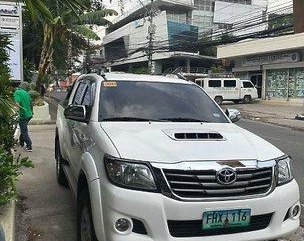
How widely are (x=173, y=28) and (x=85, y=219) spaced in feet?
216

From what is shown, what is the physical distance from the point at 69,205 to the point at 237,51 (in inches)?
1412

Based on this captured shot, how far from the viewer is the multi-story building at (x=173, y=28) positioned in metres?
65.6

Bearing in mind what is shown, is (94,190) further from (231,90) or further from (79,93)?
(231,90)

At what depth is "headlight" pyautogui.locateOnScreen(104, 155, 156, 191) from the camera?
3359 mm

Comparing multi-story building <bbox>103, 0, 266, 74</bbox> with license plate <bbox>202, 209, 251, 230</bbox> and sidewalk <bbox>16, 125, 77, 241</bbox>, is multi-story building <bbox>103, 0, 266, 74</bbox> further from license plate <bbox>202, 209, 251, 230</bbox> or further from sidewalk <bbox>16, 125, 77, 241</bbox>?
license plate <bbox>202, 209, 251, 230</bbox>

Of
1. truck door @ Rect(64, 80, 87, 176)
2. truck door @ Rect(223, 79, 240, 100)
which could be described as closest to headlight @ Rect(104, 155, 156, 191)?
truck door @ Rect(64, 80, 87, 176)

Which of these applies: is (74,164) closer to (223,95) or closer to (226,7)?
(223,95)

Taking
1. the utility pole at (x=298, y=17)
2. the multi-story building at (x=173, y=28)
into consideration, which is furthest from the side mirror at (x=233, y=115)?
the multi-story building at (x=173, y=28)

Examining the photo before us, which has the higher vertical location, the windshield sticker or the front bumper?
the windshield sticker

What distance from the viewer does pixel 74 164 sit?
4.89 meters

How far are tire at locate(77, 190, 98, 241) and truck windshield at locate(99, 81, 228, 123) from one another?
0.89m

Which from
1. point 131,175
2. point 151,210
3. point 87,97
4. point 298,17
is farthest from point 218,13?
point 151,210

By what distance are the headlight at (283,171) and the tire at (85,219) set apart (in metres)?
1.61

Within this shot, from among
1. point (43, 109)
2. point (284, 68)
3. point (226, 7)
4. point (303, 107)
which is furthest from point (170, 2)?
point (43, 109)
